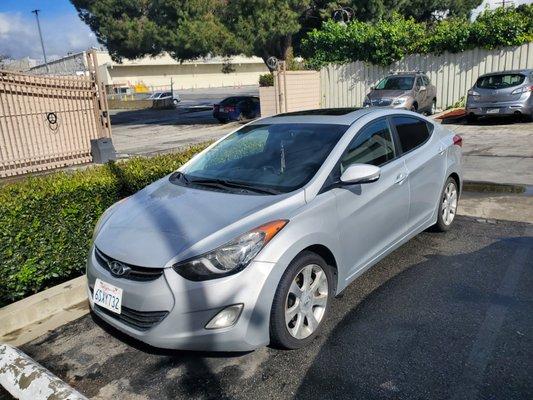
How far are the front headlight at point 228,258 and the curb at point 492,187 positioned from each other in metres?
5.18

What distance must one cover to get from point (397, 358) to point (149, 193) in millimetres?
2316

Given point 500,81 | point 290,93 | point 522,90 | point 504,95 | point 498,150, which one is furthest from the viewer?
point 290,93

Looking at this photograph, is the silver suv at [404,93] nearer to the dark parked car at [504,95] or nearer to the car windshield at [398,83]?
the car windshield at [398,83]

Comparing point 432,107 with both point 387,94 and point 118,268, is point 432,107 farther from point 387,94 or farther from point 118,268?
point 118,268

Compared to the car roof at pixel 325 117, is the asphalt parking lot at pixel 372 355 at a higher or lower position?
lower

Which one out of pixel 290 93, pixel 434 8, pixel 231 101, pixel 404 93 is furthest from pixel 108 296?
pixel 434 8

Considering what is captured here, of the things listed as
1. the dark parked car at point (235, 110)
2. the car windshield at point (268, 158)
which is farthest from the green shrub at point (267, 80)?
the car windshield at point (268, 158)

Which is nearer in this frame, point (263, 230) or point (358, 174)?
point (263, 230)

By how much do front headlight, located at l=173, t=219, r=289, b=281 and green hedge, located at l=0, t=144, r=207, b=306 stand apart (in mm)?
1966

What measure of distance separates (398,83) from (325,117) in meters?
13.6

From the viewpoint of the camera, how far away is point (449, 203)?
5.21 metres

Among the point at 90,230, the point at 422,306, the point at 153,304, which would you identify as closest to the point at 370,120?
the point at 422,306

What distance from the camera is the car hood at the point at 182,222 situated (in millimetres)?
2922

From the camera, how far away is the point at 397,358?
304 centimetres
